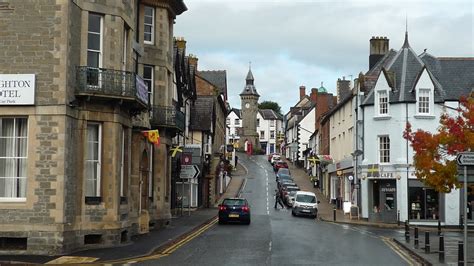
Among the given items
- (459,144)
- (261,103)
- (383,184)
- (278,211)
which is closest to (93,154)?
(459,144)

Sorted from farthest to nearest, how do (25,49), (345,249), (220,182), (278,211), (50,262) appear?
(220,182) < (278,211) < (345,249) < (25,49) < (50,262)

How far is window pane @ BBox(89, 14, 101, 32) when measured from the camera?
22.7 metres

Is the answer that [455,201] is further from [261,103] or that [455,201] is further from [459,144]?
[261,103]

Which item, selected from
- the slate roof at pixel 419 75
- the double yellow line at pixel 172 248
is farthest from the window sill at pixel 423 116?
the double yellow line at pixel 172 248

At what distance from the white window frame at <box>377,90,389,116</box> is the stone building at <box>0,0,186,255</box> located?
24956 mm

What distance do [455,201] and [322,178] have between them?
2860cm

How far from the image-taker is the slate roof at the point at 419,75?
44.8 metres

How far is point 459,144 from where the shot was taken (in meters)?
28.0

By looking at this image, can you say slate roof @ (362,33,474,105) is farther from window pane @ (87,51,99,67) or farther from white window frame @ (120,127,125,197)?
window pane @ (87,51,99,67)

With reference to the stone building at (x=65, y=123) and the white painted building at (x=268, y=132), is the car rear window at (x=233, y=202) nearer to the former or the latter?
the stone building at (x=65, y=123)

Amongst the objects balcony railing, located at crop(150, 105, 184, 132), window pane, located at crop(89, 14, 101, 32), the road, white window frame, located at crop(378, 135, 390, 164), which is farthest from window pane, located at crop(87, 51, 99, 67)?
white window frame, located at crop(378, 135, 390, 164)

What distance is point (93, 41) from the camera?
22.8 meters

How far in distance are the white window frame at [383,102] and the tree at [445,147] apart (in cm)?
1415

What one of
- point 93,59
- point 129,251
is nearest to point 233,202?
point 129,251
